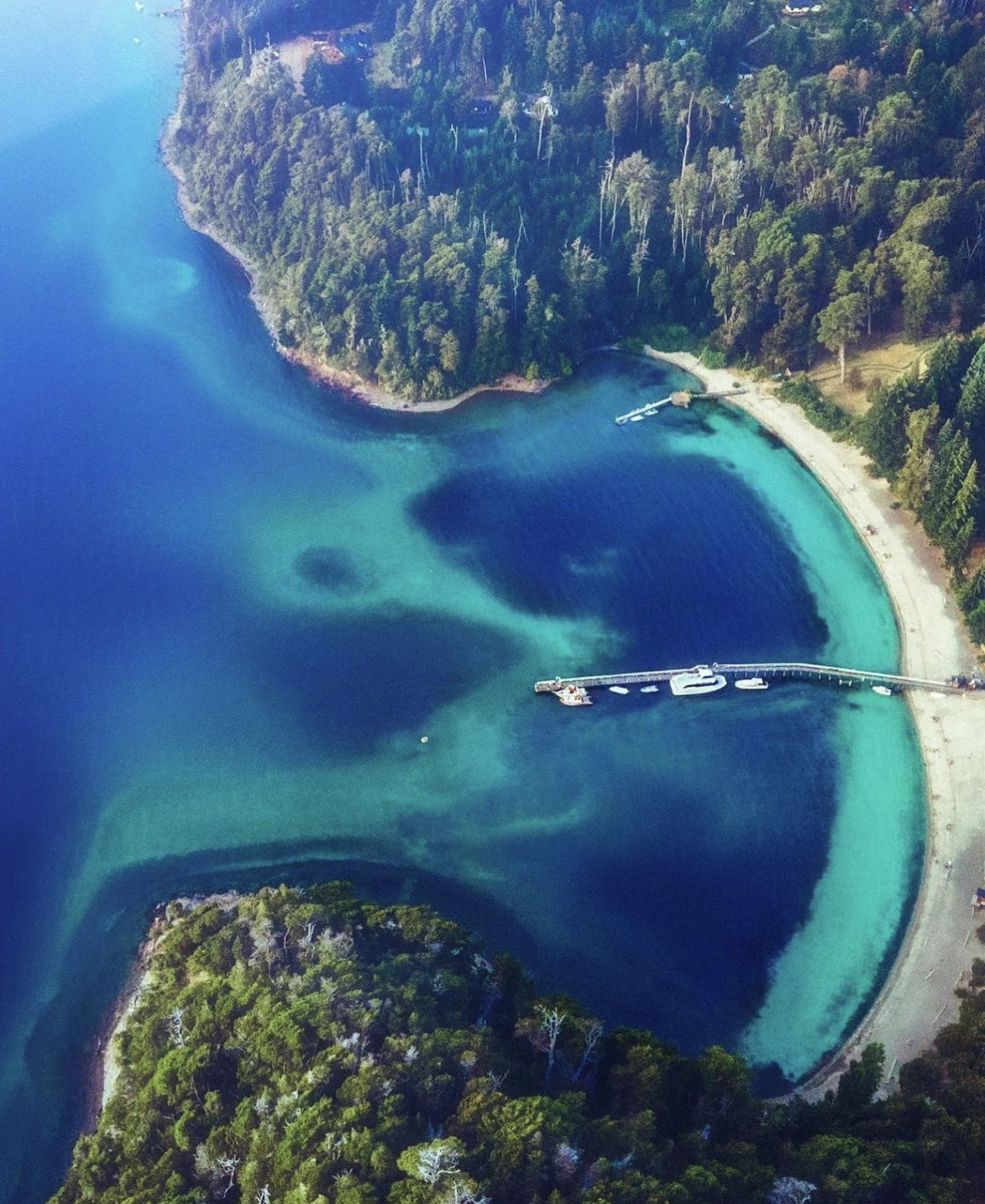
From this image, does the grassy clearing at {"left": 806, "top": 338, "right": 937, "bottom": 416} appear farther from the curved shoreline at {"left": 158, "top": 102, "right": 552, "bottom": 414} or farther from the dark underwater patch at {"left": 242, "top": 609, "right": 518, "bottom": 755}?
the dark underwater patch at {"left": 242, "top": 609, "right": 518, "bottom": 755}

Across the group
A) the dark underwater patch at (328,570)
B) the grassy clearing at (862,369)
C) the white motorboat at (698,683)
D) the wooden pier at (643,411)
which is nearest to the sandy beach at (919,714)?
the grassy clearing at (862,369)

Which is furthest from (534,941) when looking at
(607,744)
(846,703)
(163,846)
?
(846,703)

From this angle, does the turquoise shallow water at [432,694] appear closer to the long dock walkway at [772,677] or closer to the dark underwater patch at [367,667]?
the dark underwater patch at [367,667]

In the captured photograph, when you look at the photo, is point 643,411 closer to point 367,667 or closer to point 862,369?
point 862,369

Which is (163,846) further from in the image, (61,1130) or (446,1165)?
(446,1165)

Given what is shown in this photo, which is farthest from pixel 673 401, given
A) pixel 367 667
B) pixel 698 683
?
A: pixel 367 667

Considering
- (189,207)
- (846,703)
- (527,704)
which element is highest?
(189,207)

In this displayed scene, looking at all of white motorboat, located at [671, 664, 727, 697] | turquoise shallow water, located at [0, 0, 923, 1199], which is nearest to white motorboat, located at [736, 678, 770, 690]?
turquoise shallow water, located at [0, 0, 923, 1199]
